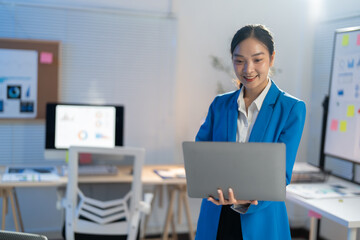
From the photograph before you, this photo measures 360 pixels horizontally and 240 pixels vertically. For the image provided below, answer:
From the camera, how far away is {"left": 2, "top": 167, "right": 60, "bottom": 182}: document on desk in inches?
117

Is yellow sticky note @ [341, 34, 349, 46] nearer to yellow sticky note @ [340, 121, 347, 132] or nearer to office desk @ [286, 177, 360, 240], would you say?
yellow sticky note @ [340, 121, 347, 132]

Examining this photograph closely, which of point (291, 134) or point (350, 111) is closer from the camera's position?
point (291, 134)

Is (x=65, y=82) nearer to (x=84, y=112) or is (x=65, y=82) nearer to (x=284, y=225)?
(x=84, y=112)

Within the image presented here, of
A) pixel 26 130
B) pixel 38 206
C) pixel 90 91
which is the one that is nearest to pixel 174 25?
pixel 90 91

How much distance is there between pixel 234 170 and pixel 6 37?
264cm

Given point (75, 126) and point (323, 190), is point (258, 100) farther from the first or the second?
point (75, 126)

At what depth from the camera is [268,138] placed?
1.54m

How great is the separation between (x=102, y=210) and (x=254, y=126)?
1.39 meters

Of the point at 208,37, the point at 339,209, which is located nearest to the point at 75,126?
the point at 208,37

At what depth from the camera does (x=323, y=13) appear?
13.1 ft

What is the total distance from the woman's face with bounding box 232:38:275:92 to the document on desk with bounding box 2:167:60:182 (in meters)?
1.86

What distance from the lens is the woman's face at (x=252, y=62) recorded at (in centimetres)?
155

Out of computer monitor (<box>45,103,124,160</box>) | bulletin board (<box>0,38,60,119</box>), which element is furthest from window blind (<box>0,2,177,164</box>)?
computer monitor (<box>45,103,124,160</box>)

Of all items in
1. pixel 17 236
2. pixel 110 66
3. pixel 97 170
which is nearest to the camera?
pixel 17 236
